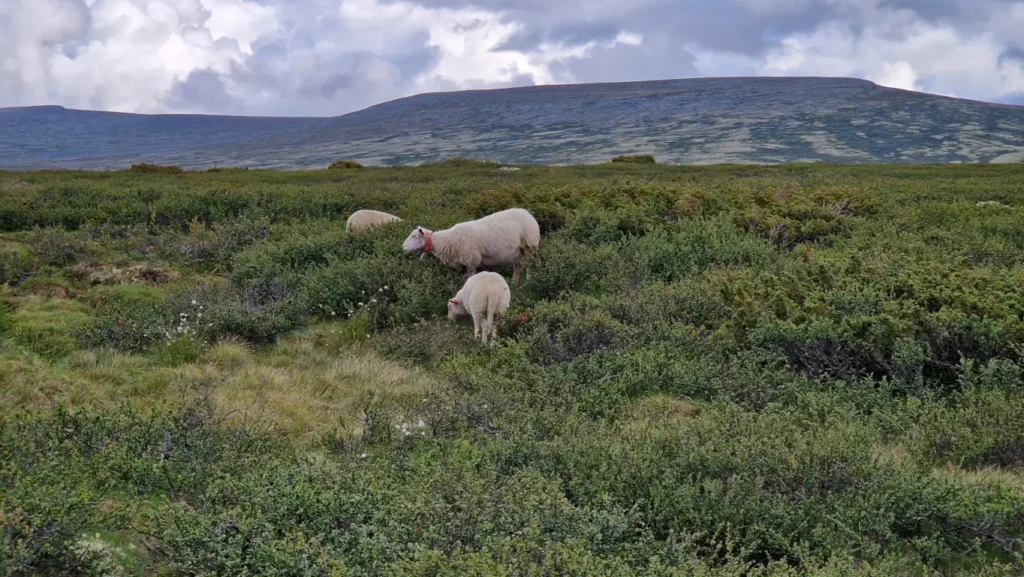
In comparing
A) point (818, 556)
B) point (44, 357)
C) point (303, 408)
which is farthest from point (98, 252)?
point (818, 556)

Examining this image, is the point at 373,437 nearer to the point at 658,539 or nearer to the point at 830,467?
the point at 658,539

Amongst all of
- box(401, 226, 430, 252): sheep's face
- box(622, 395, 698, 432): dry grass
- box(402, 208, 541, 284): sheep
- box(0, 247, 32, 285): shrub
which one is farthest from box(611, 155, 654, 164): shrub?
box(622, 395, 698, 432): dry grass

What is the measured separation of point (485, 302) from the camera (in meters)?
10.3

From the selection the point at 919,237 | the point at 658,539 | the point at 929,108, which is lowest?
the point at 658,539

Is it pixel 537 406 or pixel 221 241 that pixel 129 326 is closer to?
pixel 537 406

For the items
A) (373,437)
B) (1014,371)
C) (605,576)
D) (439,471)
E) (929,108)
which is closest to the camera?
(605,576)

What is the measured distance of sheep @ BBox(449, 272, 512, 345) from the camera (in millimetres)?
10109

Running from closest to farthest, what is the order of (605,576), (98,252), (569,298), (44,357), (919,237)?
(605,576), (44,357), (569,298), (919,237), (98,252)

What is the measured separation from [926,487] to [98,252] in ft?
52.6

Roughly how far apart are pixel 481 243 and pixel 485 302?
2671 millimetres

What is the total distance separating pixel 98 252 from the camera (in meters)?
14.6

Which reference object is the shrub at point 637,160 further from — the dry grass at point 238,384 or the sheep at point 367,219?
the dry grass at point 238,384

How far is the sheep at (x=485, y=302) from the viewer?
10.1 meters

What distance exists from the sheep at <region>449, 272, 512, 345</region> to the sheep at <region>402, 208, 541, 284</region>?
1751mm
